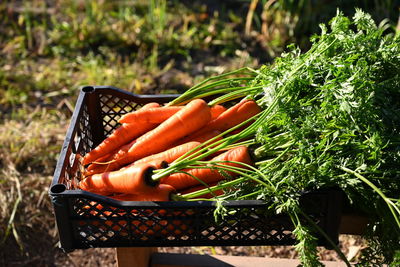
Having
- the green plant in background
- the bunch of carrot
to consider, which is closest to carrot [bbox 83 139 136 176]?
the bunch of carrot

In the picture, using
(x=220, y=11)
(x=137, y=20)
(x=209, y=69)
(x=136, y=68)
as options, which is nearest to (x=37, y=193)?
(x=136, y=68)

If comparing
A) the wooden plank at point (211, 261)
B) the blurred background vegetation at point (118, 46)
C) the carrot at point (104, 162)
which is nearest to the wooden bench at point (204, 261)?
the wooden plank at point (211, 261)

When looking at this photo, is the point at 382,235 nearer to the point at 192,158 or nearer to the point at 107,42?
the point at 192,158

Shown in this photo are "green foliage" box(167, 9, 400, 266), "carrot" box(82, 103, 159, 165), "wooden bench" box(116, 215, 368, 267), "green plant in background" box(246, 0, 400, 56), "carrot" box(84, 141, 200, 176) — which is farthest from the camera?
"green plant in background" box(246, 0, 400, 56)

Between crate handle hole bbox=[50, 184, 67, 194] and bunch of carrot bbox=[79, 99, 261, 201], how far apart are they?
0.18m

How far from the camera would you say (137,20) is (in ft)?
14.1

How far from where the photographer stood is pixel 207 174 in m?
1.79

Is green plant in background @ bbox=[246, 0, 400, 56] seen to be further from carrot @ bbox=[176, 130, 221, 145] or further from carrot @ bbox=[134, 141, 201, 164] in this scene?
carrot @ bbox=[134, 141, 201, 164]

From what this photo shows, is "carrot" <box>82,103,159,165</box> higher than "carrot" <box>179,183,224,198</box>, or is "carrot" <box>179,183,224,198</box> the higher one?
"carrot" <box>82,103,159,165</box>

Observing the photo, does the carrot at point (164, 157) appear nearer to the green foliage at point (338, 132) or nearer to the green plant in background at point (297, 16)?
the green foliage at point (338, 132)

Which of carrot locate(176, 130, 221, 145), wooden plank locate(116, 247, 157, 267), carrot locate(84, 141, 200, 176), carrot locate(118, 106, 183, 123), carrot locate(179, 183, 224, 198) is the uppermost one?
carrot locate(118, 106, 183, 123)

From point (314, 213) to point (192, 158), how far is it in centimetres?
38

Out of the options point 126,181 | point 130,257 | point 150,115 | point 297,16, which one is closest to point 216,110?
point 150,115

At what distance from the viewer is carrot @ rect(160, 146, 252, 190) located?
1767 mm
